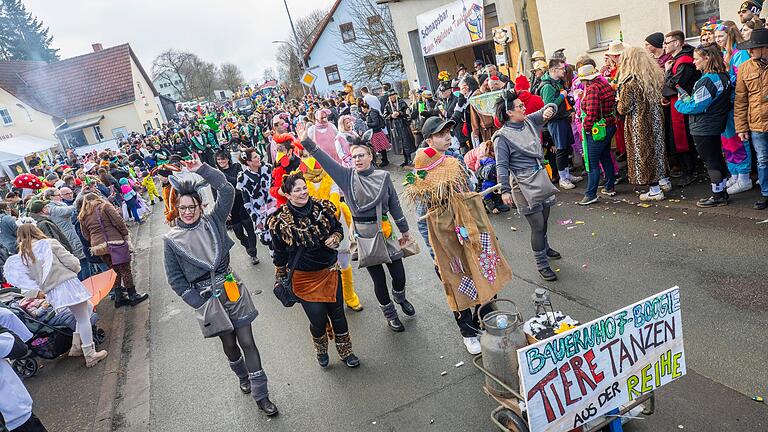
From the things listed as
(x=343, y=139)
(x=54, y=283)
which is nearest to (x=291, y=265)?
(x=54, y=283)

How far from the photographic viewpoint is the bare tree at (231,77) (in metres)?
90.5

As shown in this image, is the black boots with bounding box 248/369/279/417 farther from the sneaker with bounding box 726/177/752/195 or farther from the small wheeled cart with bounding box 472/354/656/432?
the sneaker with bounding box 726/177/752/195

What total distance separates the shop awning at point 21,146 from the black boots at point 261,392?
34.5 meters

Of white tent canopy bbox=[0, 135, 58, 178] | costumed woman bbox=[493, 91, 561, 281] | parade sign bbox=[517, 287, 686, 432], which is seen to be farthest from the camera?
white tent canopy bbox=[0, 135, 58, 178]

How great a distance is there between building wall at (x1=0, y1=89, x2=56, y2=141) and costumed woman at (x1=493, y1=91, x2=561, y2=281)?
42943 mm

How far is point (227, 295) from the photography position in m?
4.41

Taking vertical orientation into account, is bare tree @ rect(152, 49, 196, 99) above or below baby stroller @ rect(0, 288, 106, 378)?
above

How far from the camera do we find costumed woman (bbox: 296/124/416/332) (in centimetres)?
499

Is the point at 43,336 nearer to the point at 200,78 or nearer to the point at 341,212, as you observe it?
the point at 341,212

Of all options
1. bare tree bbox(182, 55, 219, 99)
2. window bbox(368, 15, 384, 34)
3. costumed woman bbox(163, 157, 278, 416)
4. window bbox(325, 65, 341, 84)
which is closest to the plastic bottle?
costumed woman bbox(163, 157, 278, 416)

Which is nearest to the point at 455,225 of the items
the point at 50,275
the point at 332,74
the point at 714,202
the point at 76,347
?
the point at 714,202

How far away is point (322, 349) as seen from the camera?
5.07 metres

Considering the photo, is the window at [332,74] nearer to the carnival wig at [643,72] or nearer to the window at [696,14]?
the window at [696,14]

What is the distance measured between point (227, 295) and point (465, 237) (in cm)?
210
